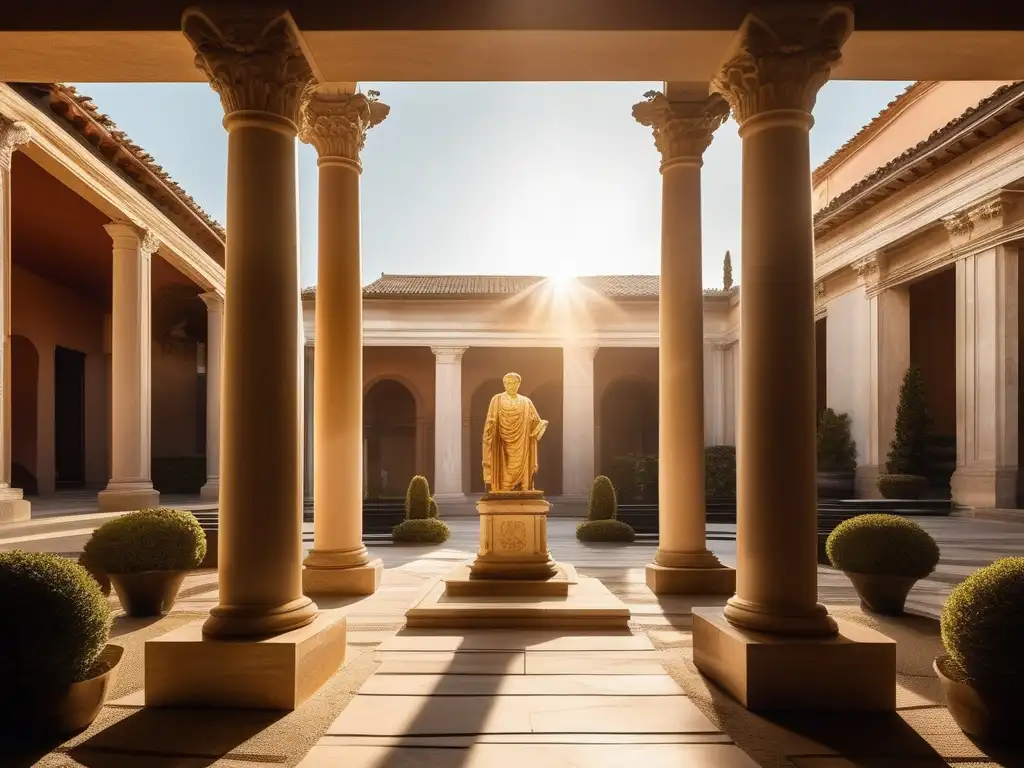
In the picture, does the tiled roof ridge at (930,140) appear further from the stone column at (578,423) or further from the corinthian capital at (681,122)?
the corinthian capital at (681,122)

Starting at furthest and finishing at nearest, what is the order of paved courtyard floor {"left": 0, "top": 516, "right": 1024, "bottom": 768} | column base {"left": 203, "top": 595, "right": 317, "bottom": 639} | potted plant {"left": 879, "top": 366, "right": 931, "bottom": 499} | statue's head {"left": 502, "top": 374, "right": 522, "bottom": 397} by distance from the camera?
potted plant {"left": 879, "top": 366, "right": 931, "bottom": 499}, statue's head {"left": 502, "top": 374, "right": 522, "bottom": 397}, column base {"left": 203, "top": 595, "right": 317, "bottom": 639}, paved courtyard floor {"left": 0, "top": 516, "right": 1024, "bottom": 768}

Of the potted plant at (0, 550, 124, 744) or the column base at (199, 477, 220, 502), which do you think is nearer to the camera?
the potted plant at (0, 550, 124, 744)

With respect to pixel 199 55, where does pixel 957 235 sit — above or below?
above

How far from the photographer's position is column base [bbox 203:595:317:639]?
5.01 meters

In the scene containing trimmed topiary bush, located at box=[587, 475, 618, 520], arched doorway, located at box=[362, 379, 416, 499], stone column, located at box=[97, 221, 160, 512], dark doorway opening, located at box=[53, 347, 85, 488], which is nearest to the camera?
trimmed topiary bush, located at box=[587, 475, 618, 520]

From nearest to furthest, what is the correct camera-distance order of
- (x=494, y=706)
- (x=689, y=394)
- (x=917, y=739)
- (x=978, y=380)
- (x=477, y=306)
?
1. (x=917, y=739)
2. (x=494, y=706)
3. (x=689, y=394)
4. (x=978, y=380)
5. (x=477, y=306)

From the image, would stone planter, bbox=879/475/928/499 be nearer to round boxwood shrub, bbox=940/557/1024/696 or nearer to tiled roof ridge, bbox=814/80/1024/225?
tiled roof ridge, bbox=814/80/1024/225

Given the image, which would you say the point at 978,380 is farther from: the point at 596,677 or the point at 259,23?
the point at 259,23

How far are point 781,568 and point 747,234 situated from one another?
2.58m

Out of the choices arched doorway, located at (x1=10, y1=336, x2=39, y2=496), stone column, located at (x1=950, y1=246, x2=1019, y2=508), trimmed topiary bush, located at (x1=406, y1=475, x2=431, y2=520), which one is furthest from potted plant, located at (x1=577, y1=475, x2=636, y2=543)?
arched doorway, located at (x1=10, y1=336, x2=39, y2=496)

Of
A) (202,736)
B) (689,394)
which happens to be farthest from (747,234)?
(202,736)

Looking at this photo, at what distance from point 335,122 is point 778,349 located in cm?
605

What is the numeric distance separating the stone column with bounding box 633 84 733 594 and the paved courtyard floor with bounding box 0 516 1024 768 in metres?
1.37

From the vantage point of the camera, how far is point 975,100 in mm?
21188
